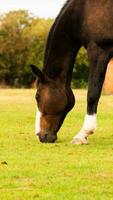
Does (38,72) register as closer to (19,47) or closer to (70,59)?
(70,59)

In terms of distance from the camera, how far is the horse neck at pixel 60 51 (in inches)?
507

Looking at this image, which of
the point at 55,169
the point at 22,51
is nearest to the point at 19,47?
the point at 22,51

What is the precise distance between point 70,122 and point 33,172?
1002 centimetres

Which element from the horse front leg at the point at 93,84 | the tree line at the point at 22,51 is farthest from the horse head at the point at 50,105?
the tree line at the point at 22,51

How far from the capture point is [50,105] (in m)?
13.0

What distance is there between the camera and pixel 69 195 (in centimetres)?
750

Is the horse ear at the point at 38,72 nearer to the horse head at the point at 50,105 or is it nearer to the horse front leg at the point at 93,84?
the horse head at the point at 50,105

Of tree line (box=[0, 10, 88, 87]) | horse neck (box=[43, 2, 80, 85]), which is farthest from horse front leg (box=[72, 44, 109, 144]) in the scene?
tree line (box=[0, 10, 88, 87])

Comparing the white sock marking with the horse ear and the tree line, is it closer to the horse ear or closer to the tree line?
the horse ear

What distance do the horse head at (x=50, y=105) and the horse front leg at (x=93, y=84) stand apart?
0.61m

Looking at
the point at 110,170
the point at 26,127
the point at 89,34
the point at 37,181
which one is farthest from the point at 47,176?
the point at 26,127

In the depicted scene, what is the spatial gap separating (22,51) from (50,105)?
7724 centimetres

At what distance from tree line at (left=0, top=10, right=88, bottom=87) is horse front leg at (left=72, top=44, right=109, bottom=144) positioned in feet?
213

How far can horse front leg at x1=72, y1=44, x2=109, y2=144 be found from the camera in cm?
1250
